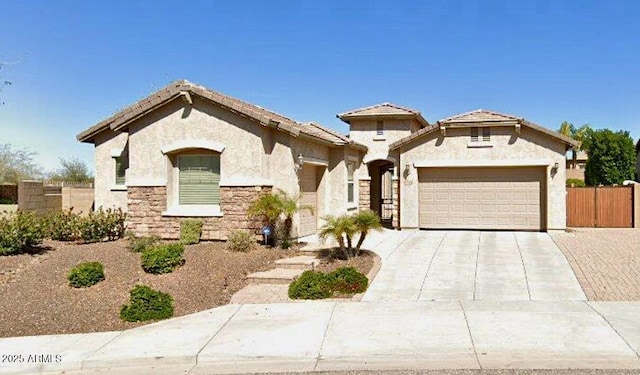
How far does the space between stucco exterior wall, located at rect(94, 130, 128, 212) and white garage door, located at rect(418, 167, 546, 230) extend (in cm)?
1130

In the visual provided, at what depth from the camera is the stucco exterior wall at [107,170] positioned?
20.2 metres

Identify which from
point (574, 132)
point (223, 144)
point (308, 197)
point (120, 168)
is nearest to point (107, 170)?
point (120, 168)

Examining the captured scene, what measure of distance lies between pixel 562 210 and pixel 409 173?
5475mm

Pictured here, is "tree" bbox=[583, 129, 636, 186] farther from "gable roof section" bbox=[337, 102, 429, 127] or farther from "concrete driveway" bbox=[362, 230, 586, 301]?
"concrete driveway" bbox=[362, 230, 586, 301]

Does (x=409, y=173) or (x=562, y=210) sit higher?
(x=409, y=173)

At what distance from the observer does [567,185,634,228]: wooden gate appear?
21688 mm

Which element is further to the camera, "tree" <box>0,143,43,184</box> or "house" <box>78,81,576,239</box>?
"tree" <box>0,143,43,184</box>

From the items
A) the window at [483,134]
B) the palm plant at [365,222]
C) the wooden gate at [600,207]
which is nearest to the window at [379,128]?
the window at [483,134]

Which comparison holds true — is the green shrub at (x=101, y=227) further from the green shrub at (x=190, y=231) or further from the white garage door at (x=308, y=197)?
the white garage door at (x=308, y=197)

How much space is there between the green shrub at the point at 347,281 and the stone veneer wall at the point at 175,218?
4769 millimetres

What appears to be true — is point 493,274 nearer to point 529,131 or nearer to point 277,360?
point 277,360

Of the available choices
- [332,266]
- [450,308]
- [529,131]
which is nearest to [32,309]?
[332,266]

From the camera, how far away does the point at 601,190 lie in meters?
22.0

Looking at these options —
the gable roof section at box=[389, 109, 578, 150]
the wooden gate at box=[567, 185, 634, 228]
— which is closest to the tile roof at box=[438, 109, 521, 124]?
the gable roof section at box=[389, 109, 578, 150]
